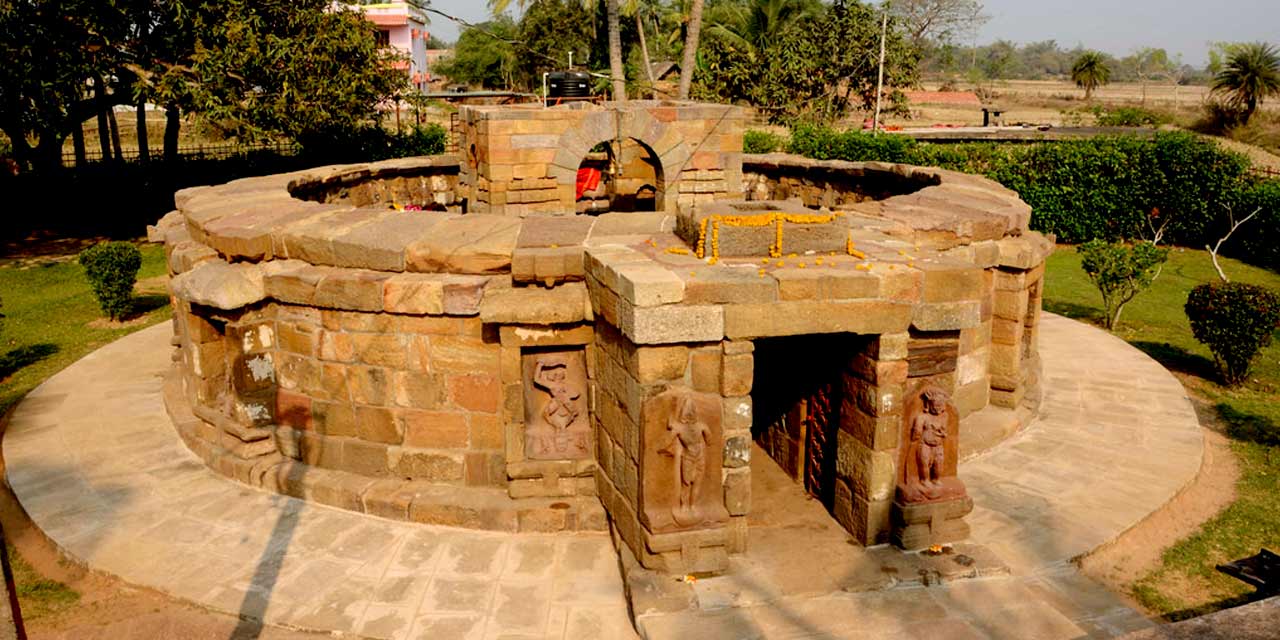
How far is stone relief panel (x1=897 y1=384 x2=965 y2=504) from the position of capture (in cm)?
619

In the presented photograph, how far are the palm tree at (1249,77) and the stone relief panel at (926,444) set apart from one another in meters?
36.7

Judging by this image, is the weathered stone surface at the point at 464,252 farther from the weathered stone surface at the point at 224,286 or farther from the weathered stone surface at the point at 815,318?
the weathered stone surface at the point at 815,318

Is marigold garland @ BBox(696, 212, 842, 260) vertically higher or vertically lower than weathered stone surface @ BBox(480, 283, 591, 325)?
higher

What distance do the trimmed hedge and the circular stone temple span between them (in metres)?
11.7

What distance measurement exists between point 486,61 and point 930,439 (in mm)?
52186

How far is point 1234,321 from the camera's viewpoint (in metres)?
10.4

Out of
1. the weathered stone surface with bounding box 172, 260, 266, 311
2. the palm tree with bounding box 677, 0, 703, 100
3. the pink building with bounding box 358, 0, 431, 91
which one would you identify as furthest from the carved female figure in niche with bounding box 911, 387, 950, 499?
the pink building with bounding box 358, 0, 431, 91

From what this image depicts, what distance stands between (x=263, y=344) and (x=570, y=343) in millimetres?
2738

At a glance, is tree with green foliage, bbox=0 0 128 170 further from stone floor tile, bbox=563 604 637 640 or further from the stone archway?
stone floor tile, bbox=563 604 637 640

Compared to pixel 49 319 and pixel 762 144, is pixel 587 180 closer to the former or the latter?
pixel 762 144

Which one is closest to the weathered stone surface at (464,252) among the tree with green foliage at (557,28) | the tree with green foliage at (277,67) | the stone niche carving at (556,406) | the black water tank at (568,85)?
the stone niche carving at (556,406)

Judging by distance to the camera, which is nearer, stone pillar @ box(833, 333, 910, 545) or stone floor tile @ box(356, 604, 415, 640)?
stone floor tile @ box(356, 604, 415, 640)

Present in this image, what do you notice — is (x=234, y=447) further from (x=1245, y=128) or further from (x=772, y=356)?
(x=1245, y=128)

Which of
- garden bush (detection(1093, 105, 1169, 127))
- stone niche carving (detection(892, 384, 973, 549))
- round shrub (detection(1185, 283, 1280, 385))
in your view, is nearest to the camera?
stone niche carving (detection(892, 384, 973, 549))
